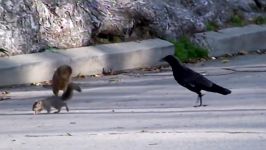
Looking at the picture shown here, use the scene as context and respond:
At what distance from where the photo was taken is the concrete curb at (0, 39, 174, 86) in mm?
14719

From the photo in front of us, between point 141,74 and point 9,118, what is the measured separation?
222 inches

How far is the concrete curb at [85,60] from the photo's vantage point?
14.7 metres

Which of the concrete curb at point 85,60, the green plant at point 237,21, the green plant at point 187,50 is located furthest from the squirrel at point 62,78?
the green plant at point 237,21

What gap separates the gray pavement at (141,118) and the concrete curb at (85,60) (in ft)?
1.03

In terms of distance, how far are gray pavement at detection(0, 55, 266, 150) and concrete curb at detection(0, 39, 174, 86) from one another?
0.32 metres

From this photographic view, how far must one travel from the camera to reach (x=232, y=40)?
66.8ft

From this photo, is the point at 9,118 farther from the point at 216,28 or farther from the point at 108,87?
the point at 216,28

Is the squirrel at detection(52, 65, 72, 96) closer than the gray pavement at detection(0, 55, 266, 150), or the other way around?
the gray pavement at detection(0, 55, 266, 150)

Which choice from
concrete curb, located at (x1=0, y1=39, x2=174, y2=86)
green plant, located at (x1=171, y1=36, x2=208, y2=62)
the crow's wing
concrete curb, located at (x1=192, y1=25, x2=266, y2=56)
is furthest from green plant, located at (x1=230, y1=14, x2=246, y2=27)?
the crow's wing

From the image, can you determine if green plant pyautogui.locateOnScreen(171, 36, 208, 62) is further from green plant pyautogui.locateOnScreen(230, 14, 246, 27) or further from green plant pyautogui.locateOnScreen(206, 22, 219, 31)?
green plant pyautogui.locateOnScreen(230, 14, 246, 27)

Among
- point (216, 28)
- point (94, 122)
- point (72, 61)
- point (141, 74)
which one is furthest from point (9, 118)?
point (216, 28)

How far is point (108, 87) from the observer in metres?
14.5

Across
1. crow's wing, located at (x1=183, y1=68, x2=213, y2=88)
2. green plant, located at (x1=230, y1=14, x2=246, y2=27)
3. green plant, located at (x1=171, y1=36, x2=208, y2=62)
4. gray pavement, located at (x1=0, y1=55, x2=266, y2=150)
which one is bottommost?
green plant, located at (x1=171, y1=36, x2=208, y2=62)

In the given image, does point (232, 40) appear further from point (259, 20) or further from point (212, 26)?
point (259, 20)
